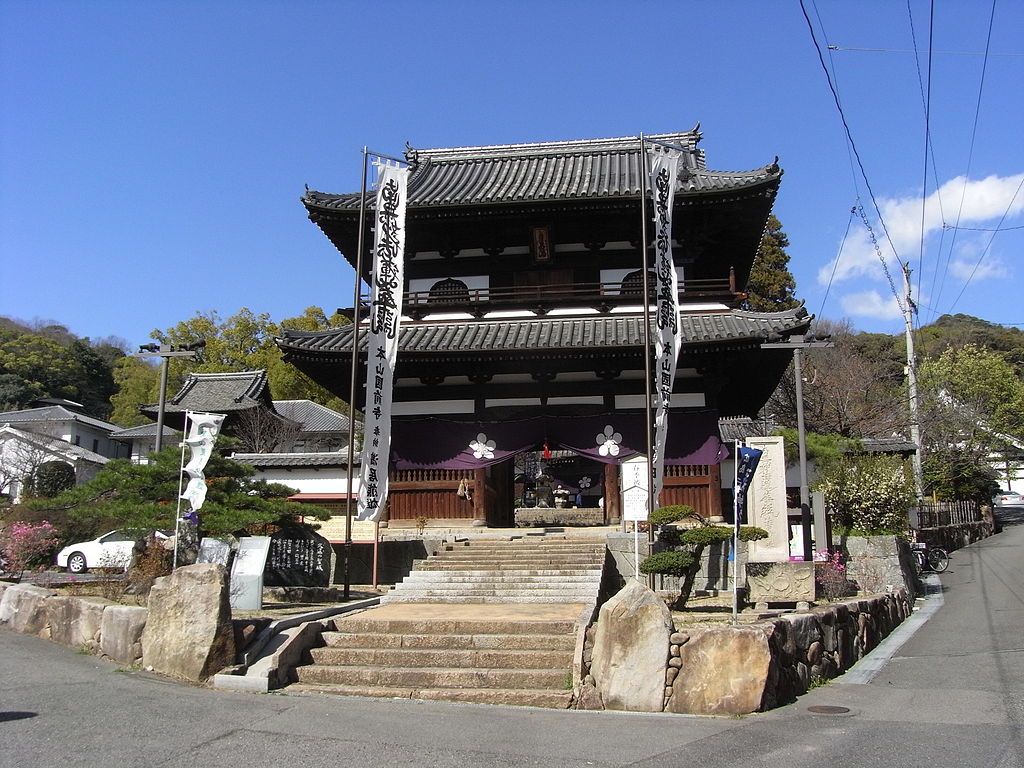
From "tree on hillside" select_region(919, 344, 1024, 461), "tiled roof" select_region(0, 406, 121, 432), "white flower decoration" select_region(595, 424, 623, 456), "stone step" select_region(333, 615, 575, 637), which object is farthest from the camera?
"tiled roof" select_region(0, 406, 121, 432)

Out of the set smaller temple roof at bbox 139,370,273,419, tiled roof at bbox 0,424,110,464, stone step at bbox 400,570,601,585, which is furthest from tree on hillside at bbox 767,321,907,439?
tiled roof at bbox 0,424,110,464

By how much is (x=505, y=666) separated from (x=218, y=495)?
633cm

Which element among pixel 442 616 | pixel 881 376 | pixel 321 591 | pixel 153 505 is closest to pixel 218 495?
pixel 153 505

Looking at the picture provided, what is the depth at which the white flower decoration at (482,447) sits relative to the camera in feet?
56.8

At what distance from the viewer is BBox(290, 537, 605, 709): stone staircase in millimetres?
8070

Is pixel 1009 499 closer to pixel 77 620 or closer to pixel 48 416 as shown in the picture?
pixel 77 620

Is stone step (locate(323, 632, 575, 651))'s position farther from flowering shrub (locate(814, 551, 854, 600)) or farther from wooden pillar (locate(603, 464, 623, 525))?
wooden pillar (locate(603, 464, 623, 525))

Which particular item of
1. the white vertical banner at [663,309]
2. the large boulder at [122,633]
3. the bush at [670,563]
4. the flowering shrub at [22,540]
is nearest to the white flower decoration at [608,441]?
the white vertical banner at [663,309]

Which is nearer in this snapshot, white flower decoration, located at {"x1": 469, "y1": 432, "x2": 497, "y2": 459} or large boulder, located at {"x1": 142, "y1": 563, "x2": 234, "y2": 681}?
large boulder, located at {"x1": 142, "y1": 563, "x2": 234, "y2": 681}

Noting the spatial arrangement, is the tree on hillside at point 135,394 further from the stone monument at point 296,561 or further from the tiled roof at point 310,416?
the stone monument at point 296,561

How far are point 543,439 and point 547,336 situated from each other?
7.74ft

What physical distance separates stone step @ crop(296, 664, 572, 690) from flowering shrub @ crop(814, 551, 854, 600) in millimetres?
6429

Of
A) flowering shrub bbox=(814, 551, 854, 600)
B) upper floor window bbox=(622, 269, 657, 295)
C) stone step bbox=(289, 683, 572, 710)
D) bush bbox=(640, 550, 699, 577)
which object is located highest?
upper floor window bbox=(622, 269, 657, 295)

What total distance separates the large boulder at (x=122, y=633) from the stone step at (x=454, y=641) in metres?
2.15
